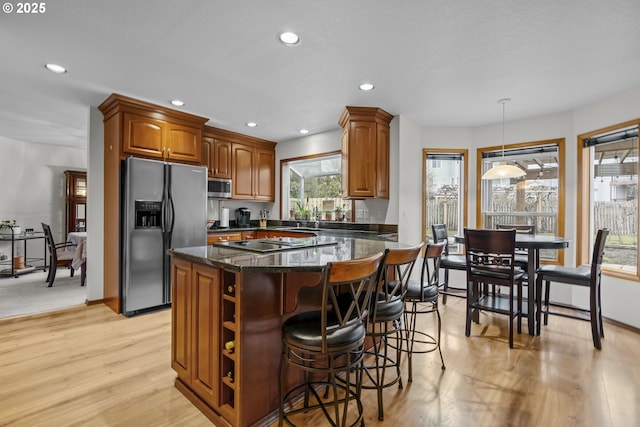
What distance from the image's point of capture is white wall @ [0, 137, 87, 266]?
582cm

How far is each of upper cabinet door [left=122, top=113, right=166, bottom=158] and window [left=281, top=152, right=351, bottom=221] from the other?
2.25 meters

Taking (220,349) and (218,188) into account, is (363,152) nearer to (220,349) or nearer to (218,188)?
(218,188)

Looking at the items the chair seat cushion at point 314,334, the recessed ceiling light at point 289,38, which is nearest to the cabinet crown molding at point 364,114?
the recessed ceiling light at point 289,38

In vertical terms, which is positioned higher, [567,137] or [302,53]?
[302,53]

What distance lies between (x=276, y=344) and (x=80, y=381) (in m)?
1.53

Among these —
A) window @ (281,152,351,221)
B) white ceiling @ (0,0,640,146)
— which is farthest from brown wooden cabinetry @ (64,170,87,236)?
window @ (281,152,351,221)

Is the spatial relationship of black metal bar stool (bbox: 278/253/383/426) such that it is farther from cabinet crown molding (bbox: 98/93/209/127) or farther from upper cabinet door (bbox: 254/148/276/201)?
upper cabinet door (bbox: 254/148/276/201)

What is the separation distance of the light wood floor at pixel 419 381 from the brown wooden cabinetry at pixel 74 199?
393cm

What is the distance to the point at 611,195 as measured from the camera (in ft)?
12.1

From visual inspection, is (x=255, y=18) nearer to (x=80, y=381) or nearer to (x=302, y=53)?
(x=302, y=53)

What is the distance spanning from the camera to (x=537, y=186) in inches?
172

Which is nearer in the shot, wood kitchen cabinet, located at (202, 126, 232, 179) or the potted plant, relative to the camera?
wood kitchen cabinet, located at (202, 126, 232, 179)

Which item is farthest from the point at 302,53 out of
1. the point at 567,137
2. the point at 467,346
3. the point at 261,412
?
the point at 567,137

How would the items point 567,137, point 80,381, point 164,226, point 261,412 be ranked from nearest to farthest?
point 261,412 < point 80,381 < point 164,226 < point 567,137
